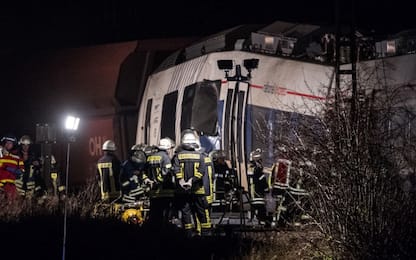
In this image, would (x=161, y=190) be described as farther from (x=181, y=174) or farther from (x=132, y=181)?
(x=132, y=181)

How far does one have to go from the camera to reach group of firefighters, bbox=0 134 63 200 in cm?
1427

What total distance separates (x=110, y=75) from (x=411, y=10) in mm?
8072

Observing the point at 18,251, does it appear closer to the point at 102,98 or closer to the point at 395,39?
the point at 395,39

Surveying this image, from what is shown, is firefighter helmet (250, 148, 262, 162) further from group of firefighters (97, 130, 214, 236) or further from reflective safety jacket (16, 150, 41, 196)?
reflective safety jacket (16, 150, 41, 196)

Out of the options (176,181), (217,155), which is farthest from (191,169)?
(217,155)

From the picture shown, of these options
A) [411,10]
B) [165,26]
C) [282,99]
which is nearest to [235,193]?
[282,99]

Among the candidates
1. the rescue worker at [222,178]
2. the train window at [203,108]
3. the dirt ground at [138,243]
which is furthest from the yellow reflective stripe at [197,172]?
the train window at [203,108]

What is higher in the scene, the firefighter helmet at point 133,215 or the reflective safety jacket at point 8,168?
the reflective safety jacket at point 8,168

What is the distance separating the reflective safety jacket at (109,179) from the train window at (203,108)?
2.15 meters

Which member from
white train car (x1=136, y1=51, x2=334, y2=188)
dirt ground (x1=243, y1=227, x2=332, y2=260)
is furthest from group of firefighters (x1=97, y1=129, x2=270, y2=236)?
dirt ground (x1=243, y1=227, x2=332, y2=260)

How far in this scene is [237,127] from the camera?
14.3 metres

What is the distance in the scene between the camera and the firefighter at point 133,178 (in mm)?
13375

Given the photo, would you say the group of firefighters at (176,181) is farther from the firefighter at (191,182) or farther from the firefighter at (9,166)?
the firefighter at (9,166)

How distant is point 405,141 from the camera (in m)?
8.41
